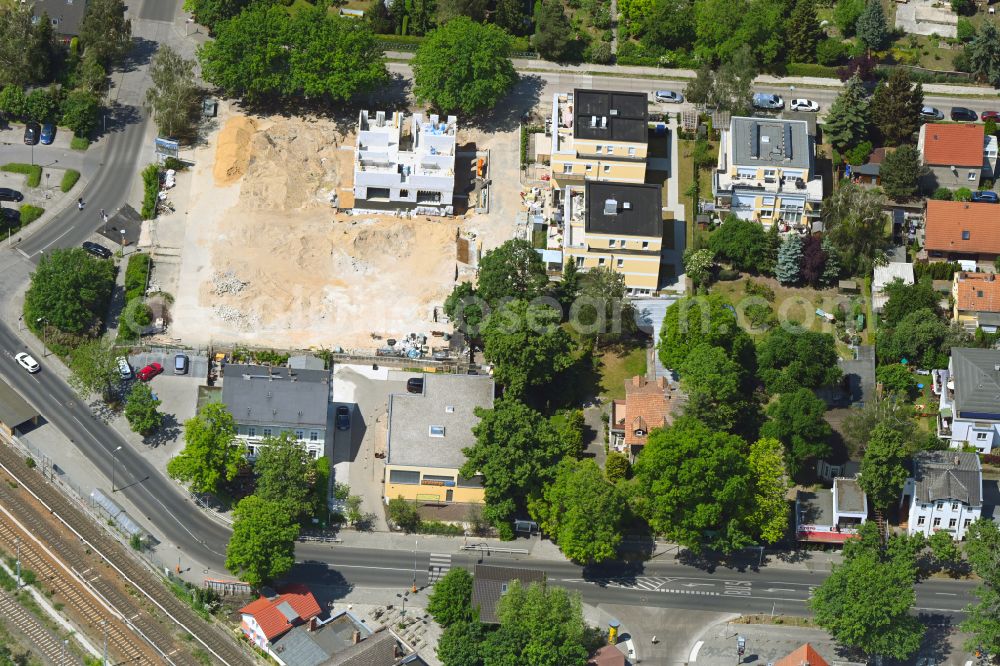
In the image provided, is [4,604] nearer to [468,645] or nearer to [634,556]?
[468,645]

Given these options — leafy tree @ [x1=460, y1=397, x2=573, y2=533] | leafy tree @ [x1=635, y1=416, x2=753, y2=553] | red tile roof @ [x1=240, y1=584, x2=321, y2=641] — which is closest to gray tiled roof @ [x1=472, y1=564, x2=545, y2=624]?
leafy tree @ [x1=460, y1=397, x2=573, y2=533]

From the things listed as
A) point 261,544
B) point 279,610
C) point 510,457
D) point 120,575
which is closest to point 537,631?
point 510,457

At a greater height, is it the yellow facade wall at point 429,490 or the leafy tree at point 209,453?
the leafy tree at point 209,453

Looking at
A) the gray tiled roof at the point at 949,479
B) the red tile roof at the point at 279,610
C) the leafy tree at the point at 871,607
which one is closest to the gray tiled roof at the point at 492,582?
the red tile roof at the point at 279,610

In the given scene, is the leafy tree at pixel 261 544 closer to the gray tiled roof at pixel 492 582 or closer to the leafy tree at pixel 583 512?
the gray tiled roof at pixel 492 582

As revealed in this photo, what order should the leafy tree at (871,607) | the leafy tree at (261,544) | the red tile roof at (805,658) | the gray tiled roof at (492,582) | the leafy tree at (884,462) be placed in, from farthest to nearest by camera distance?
the leafy tree at (884,462) < the leafy tree at (261,544) < the gray tiled roof at (492,582) < the leafy tree at (871,607) < the red tile roof at (805,658)

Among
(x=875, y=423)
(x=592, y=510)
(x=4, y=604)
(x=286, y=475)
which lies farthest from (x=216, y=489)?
(x=875, y=423)

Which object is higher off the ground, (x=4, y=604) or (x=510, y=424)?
(x=510, y=424)
